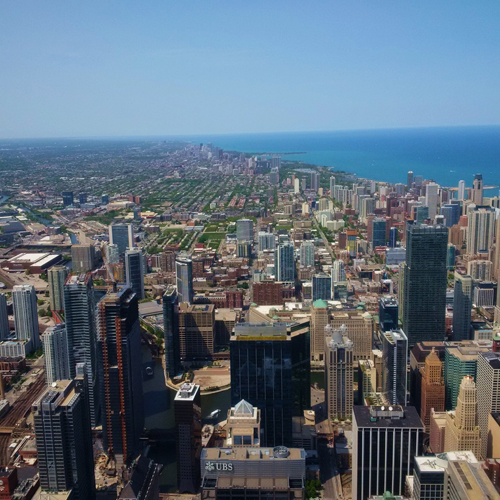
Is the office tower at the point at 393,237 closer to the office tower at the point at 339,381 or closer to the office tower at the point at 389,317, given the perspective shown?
the office tower at the point at 389,317

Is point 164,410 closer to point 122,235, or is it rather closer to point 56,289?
point 56,289

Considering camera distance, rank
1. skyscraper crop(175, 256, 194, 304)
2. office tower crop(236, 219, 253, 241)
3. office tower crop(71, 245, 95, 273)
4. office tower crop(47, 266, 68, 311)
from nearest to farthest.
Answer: skyscraper crop(175, 256, 194, 304) → office tower crop(47, 266, 68, 311) → office tower crop(71, 245, 95, 273) → office tower crop(236, 219, 253, 241)

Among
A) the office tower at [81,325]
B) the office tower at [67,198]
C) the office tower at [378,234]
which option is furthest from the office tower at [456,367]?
the office tower at [67,198]

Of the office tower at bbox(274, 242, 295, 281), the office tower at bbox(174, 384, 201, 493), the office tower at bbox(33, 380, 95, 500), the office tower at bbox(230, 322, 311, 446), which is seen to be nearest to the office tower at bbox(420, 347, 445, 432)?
the office tower at bbox(230, 322, 311, 446)

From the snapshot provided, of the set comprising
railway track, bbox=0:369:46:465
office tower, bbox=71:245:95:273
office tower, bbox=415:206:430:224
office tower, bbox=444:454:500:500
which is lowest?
railway track, bbox=0:369:46:465

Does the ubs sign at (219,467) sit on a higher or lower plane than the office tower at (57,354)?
higher

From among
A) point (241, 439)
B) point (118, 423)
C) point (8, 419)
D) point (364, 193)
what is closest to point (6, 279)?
point (8, 419)

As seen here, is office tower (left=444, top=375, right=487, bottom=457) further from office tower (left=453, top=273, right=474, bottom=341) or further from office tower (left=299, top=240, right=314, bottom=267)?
office tower (left=299, top=240, right=314, bottom=267)
